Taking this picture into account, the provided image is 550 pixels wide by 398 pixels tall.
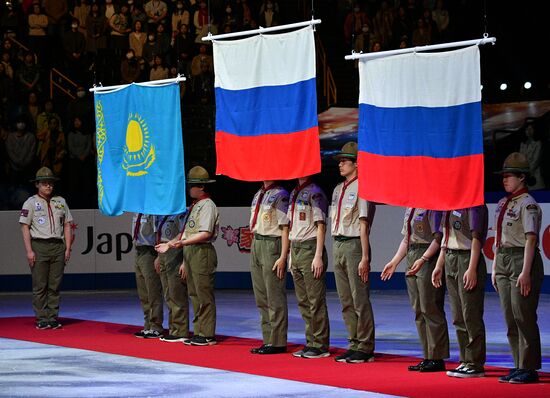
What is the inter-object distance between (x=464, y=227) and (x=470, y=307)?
71 cm

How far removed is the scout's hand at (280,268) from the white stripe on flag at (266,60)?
6.11 ft

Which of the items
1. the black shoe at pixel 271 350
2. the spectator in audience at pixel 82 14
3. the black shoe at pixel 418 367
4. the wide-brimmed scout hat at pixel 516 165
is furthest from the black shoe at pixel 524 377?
the spectator in audience at pixel 82 14

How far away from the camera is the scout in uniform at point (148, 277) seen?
13.5m

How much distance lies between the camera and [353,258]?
11.0m

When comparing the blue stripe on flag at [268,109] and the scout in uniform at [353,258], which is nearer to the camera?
the scout in uniform at [353,258]

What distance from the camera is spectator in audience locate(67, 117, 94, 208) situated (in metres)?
20.8

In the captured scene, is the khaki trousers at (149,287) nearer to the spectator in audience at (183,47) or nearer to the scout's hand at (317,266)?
the scout's hand at (317,266)

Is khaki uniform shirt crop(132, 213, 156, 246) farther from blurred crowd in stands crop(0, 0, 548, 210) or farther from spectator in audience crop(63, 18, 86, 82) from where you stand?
spectator in audience crop(63, 18, 86, 82)

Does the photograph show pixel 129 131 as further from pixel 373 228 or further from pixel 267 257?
pixel 373 228

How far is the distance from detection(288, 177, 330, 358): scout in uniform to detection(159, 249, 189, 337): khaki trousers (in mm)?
2048

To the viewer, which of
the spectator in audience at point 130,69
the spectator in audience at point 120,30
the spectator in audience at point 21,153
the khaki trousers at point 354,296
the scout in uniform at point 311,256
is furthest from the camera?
the spectator in audience at point 120,30

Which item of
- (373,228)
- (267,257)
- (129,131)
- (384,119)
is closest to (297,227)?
(267,257)

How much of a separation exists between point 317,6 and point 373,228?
760 centimetres

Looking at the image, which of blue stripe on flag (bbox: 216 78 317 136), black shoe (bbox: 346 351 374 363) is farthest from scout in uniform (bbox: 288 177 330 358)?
blue stripe on flag (bbox: 216 78 317 136)
